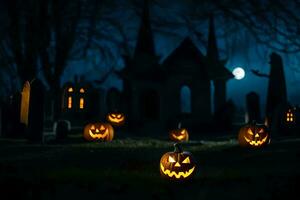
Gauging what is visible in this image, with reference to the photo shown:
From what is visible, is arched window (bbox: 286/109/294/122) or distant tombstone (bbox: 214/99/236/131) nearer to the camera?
arched window (bbox: 286/109/294/122)

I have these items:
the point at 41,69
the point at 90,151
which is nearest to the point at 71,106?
the point at 41,69

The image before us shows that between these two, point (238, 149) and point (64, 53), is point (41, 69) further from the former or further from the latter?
point (238, 149)

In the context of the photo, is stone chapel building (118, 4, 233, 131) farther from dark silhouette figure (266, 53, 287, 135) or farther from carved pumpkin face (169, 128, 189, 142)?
carved pumpkin face (169, 128, 189, 142)

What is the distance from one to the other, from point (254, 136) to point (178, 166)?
5052 millimetres

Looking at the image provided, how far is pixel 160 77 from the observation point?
2539 cm

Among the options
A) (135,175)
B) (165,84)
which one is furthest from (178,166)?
(165,84)

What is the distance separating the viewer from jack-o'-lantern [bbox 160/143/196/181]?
290 inches

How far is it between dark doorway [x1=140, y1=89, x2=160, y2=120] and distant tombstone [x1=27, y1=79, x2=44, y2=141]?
12.3 m

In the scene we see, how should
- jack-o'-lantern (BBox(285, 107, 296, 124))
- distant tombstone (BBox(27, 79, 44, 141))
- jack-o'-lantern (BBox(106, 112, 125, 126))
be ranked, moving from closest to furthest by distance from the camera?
1. distant tombstone (BBox(27, 79, 44, 141))
2. jack-o'-lantern (BBox(285, 107, 296, 124))
3. jack-o'-lantern (BBox(106, 112, 125, 126))

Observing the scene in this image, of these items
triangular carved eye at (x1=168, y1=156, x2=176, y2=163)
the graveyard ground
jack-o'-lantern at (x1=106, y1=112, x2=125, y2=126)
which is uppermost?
jack-o'-lantern at (x1=106, y1=112, x2=125, y2=126)

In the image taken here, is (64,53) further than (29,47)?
Yes

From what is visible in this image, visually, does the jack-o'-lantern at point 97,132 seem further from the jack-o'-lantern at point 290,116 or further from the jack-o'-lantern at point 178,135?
the jack-o'-lantern at point 290,116

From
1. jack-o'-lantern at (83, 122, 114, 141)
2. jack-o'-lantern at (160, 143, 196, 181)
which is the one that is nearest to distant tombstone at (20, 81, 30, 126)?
jack-o'-lantern at (83, 122, 114, 141)

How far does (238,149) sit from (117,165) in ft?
14.7
